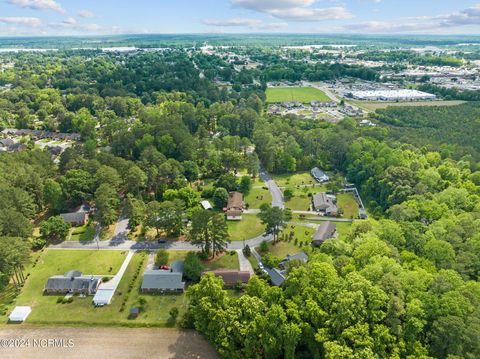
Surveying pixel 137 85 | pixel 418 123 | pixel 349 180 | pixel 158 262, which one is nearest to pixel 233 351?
pixel 158 262

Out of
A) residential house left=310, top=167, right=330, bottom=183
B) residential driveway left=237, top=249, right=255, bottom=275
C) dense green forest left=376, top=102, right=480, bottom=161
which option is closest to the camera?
residential driveway left=237, top=249, right=255, bottom=275

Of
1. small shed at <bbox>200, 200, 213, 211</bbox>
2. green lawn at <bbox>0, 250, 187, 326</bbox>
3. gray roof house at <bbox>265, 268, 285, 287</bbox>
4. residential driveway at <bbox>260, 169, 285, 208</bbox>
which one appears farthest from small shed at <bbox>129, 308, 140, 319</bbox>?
residential driveway at <bbox>260, 169, 285, 208</bbox>

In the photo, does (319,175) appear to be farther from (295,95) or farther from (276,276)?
(295,95)

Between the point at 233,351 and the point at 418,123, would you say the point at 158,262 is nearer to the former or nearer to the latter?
the point at 233,351

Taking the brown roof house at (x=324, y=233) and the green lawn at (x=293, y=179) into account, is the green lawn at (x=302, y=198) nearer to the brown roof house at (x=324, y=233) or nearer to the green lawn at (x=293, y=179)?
the green lawn at (x=293, y=179)

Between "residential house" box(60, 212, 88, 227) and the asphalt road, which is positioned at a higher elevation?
"residential house" box(60, 212, 88, 227)

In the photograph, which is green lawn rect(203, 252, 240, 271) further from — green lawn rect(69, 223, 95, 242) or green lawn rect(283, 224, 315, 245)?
green lawn rect(69, 223, 95, 242)
